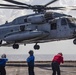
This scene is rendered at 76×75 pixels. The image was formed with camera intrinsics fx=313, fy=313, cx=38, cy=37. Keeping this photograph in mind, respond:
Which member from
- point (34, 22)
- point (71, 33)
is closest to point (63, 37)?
point (71, 33)

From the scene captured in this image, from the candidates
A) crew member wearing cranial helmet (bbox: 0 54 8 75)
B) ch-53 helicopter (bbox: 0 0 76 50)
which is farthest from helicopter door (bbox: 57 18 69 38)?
crew member wearing cranial helmet (bbox: 0 54 8 75)

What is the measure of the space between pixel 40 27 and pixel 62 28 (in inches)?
103

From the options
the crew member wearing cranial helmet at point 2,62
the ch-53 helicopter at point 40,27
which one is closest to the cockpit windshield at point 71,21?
the ch-53 helicopter at point 40,27

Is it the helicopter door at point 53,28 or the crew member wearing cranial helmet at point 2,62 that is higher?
the helicopter door at point 53,28

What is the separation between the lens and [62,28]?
3291cm

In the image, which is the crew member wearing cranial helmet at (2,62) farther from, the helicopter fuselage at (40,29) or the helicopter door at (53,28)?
the helicopter door at (53,28)

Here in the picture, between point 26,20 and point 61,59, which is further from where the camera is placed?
point 26,20

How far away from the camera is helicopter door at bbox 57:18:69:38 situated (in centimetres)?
3272

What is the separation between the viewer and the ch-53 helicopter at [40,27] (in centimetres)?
3281

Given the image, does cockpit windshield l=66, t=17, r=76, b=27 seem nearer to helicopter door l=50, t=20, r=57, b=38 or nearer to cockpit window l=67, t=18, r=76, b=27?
cockpit window l=67, t=18, r=76, b=27

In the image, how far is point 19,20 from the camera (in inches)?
1383

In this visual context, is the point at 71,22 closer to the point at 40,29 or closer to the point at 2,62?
the point at 40,29

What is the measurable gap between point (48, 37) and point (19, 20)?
3.92 m

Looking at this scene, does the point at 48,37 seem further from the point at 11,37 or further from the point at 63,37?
the point at 11,37
